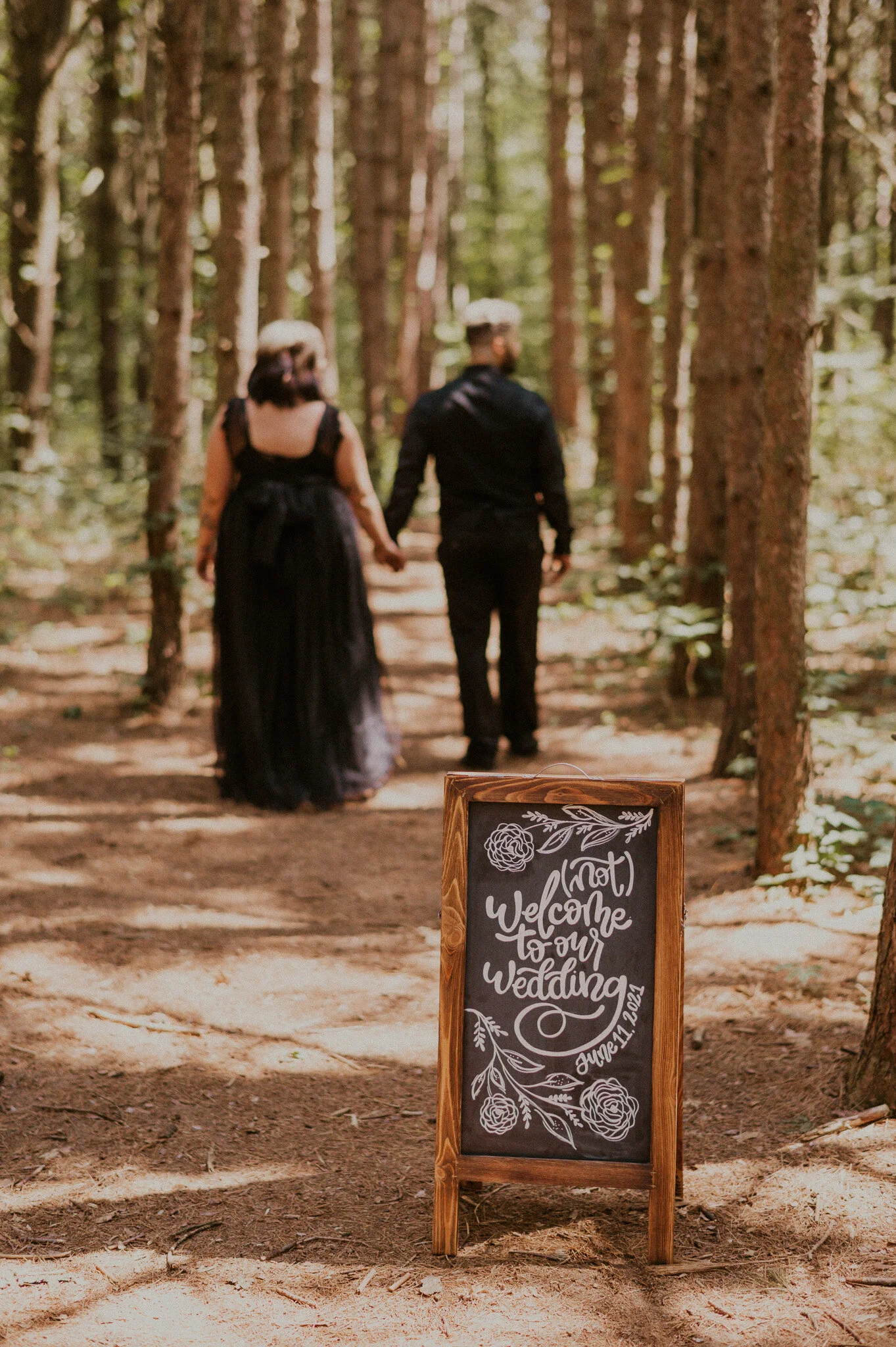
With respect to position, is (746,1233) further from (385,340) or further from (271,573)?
(385,340)

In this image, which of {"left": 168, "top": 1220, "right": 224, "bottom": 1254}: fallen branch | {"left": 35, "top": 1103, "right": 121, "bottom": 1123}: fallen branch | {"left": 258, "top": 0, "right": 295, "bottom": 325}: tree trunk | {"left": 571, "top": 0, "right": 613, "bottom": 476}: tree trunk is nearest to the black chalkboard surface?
{"left": 168, "top": 1220, "right": 224, "bottom": 1254}: fallen branch

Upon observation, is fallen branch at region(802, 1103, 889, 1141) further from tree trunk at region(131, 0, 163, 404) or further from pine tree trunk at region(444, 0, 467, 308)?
pine tree trunk at region(444, 0, 467, 308)

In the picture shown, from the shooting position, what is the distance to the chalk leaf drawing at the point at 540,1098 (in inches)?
118

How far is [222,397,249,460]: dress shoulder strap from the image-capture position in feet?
21.7

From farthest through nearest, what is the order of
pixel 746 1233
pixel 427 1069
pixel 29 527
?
1. pixel 29 527
2. pixel 427 1069
3. pixel 746 1233

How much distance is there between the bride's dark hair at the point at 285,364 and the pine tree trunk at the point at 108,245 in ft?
32.4

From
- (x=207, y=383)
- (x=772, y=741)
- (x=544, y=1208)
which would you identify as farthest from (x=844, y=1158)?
(x=207, y=383)

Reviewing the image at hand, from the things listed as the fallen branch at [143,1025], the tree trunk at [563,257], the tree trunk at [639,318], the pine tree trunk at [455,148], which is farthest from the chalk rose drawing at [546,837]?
the pine tree trunk at [455,148]

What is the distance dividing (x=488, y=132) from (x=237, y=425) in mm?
29848

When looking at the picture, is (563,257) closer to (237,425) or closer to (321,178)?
(321,178)

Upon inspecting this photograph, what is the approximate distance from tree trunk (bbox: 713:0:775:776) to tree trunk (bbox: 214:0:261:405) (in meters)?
3.68

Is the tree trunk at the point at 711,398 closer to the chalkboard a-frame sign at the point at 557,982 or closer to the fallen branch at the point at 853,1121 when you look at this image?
the fallen branch at the point at 853,1121

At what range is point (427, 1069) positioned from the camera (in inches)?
161

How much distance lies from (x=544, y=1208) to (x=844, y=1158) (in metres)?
0.77
